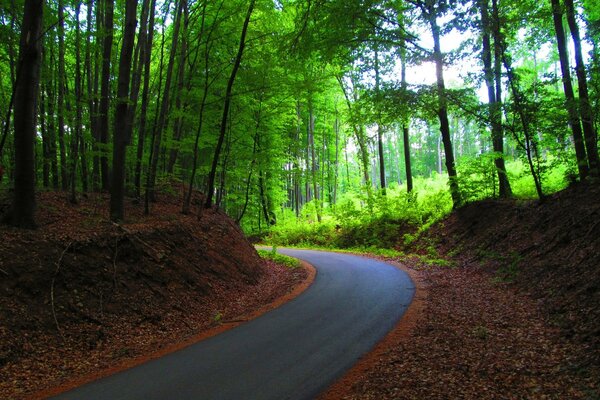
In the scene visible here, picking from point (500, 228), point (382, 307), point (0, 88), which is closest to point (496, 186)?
point (500, 228)

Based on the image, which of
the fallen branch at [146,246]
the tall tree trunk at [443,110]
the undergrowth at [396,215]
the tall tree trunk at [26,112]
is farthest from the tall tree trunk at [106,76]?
the undergrowth at [396,215]

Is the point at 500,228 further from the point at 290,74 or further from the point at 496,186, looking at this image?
the point at 290,74

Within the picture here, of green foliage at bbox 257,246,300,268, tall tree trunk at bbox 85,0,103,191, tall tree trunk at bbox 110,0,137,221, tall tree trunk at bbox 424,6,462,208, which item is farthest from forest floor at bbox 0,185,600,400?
tall tree trunk at bbox 424,6,462,208

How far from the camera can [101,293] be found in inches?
306

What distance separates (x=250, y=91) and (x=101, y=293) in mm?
9046

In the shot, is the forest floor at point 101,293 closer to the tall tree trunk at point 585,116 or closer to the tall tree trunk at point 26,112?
the tall tree trunk at point 26,112

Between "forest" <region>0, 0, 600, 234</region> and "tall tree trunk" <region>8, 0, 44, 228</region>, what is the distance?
0.08 feet

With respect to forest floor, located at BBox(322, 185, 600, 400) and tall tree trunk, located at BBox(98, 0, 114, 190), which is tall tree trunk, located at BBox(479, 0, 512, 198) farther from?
tall tree trunk, located at BBox(98, 0, 114, 190)

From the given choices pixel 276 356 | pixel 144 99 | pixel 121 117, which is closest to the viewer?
pixel 276 356

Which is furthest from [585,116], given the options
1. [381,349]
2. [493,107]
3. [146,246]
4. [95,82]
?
[95,82]

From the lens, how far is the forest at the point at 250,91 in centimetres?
1003

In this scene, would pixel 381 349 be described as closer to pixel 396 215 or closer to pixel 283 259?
pixel 283 259

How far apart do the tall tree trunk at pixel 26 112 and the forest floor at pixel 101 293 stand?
1.61 ft

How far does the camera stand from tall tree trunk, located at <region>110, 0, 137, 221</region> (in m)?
10.2
